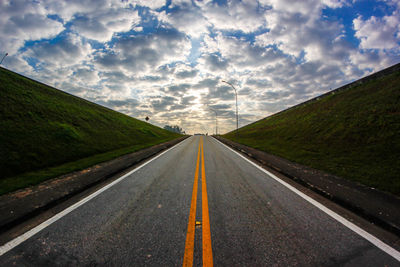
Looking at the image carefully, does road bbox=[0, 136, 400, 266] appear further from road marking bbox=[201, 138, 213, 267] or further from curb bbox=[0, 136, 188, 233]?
curb bbox=[0, 136, 188, 233]

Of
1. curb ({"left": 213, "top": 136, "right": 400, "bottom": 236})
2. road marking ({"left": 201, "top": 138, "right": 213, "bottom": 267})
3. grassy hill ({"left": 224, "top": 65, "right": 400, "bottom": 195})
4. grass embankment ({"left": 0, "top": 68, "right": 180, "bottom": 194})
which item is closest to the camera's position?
road marking ({"left": 201, "top": 138, "right": 213, "bottom": 267})

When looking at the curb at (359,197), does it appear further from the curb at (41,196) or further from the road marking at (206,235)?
the curb at (41,196)

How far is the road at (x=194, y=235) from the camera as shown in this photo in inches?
78.7

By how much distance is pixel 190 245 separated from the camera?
2.24m

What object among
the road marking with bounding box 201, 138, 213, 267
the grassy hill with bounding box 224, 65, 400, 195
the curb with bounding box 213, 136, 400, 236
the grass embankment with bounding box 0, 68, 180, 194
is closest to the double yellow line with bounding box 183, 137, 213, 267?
the road marking with bounding box 201, 138, 213, 267

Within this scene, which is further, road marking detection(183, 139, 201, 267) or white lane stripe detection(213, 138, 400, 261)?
white lane stripe detection(213, 138, 400, 261)

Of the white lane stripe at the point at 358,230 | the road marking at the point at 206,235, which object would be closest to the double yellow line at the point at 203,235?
the road marking at the point at 206,235

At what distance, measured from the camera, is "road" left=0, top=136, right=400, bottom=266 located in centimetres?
200

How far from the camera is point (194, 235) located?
2461 mm

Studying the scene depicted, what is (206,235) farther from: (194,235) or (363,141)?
(363,141)

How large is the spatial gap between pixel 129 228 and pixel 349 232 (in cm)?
371

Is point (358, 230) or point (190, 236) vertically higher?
point (358, 230)

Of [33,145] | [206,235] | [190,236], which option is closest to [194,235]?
[190,236]

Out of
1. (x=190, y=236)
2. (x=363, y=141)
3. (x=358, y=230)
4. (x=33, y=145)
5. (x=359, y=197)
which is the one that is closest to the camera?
(x=190, y=236)
